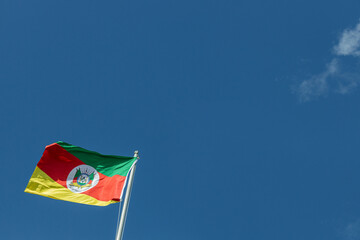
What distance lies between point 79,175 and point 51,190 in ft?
4.75

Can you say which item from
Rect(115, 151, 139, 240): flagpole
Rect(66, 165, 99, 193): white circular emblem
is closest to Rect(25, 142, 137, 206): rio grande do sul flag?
Rect(66, 165, 99, 193): white circular emblem

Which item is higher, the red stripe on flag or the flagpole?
the red stripe on flag

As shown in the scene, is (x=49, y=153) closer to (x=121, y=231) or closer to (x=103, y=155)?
(x=103, y=155)

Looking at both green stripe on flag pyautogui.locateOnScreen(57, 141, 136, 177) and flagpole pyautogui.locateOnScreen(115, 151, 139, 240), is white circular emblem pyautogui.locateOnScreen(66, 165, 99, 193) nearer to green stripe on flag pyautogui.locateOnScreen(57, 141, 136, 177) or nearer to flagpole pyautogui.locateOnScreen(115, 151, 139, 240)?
green stripe on flag pyautogui.locateOnScreen(57, 141, 136, 177)

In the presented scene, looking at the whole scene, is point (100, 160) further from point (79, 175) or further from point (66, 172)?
point (66, 172)

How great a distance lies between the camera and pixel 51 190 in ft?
57.0

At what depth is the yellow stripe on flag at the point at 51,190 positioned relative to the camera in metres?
17.1

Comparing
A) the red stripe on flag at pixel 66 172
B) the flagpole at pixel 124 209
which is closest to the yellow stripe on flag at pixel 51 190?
the red stripe on flag at pixel 66 172

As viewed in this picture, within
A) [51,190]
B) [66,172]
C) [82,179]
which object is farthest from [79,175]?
[51,190]

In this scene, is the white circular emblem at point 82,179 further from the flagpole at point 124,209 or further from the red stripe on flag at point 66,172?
the flagpole at point 124,209

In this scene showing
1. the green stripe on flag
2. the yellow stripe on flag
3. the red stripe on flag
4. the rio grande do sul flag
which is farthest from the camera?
the green stripe on flag

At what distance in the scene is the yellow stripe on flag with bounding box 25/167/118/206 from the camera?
56.0 feet

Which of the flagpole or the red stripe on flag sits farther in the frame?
the red stripe on flag

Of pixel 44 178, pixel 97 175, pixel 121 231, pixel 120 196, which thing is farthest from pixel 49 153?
pixel 121 231
